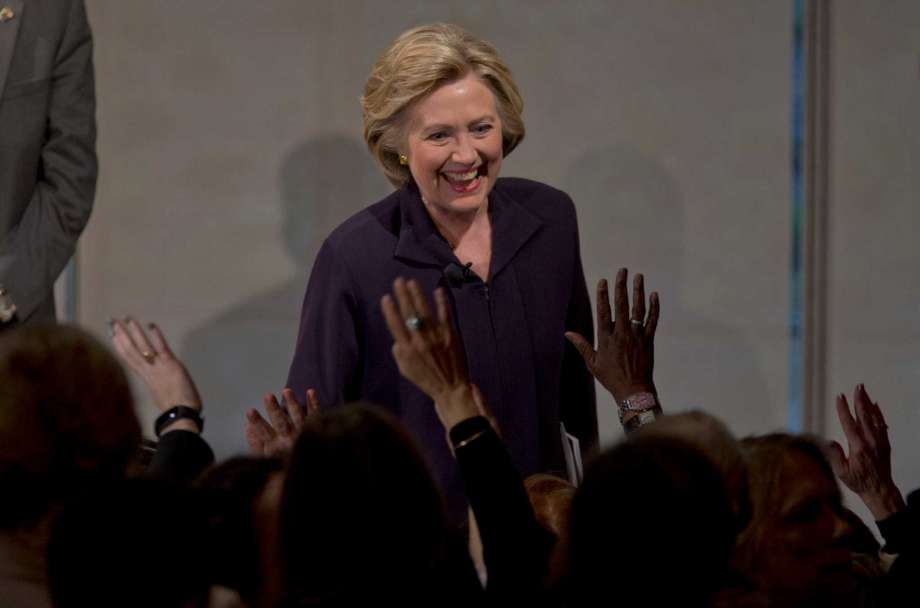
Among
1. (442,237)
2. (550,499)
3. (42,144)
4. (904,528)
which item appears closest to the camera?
(904,528)

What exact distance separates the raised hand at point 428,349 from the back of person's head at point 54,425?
0.65m

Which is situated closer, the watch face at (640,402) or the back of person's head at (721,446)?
the back of person's head at (721,446)

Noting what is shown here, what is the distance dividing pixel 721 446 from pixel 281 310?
10.9ft

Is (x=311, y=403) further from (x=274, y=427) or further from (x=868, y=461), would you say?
(x=868, y=461)

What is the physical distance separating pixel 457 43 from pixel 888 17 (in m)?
1.98

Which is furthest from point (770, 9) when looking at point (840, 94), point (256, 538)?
point (256, 538)

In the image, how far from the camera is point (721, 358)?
17.2 ft

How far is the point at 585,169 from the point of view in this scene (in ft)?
17.3

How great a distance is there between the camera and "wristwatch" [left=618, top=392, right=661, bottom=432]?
324 cm

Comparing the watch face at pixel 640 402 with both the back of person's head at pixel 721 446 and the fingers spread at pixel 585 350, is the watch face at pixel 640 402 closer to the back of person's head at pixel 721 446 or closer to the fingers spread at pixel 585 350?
the fingers spread at pixel 585 350

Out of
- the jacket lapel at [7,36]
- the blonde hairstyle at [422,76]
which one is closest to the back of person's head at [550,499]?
the blonde hairstyle at [422,76]

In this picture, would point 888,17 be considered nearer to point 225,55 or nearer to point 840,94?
point 840,94

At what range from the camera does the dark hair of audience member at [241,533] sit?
2182 mm

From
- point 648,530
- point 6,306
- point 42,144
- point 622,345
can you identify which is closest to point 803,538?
point 648,530
